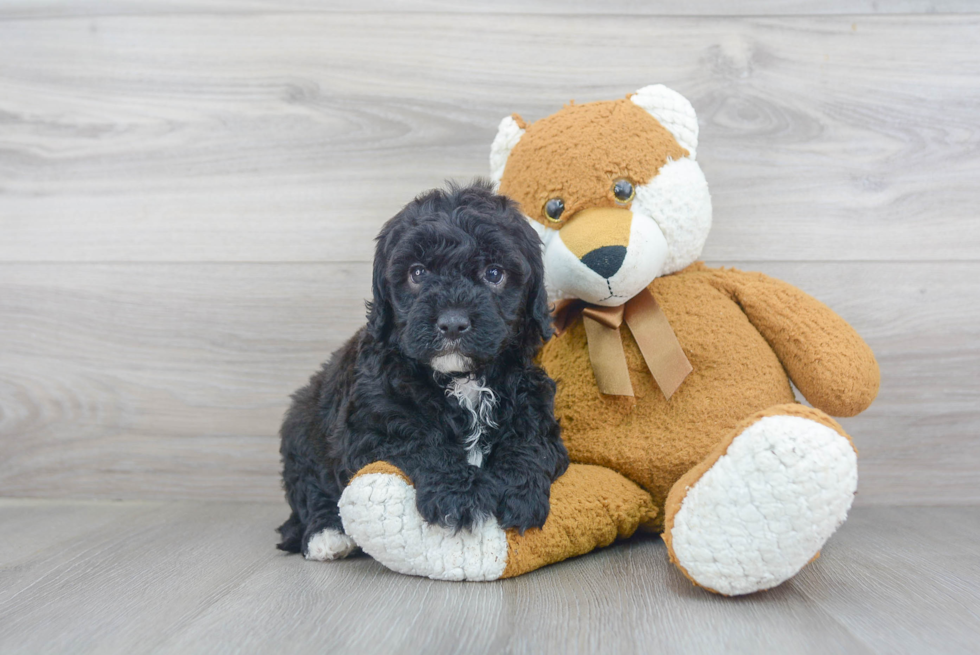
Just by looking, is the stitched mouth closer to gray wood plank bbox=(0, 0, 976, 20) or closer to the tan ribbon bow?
the tan ribbon bow

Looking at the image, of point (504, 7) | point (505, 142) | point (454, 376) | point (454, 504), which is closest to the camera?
point (454, 504)

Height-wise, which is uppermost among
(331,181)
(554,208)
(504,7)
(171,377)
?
(504,7)

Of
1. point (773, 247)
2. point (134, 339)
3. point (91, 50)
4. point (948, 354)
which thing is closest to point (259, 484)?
point (134, 339)

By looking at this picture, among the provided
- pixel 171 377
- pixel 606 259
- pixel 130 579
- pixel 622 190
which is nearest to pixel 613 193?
pixel 622 190

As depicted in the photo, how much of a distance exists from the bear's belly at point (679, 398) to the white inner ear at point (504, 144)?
1.29 feet

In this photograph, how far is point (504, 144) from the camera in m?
1.52

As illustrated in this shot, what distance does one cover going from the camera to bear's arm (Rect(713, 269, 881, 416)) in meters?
→ 1.35

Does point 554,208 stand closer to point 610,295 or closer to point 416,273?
point 610,295

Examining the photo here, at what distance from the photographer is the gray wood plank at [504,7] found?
1.80 metres

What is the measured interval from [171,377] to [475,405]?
1040mm

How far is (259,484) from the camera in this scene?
1.96 m

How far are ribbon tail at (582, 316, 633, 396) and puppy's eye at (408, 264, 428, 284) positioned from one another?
380 mm

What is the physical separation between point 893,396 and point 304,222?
59.7 inches

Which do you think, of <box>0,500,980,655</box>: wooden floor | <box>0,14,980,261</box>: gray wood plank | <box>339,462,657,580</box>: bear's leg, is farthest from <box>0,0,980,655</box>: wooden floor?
<box>339,462,657,580</box>: bear's leg
